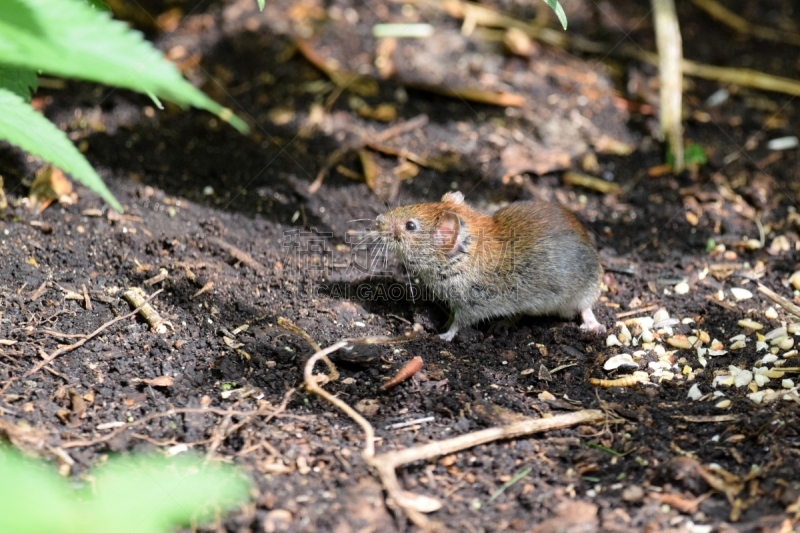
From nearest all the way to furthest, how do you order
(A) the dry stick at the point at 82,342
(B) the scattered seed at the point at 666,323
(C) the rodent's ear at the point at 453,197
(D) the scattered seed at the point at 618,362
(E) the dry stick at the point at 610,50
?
(A) the dry stick at the point at 82,342
(D) the scattered seed at the point at 618,362
(B) the scattered seed at the point at 666,323
(C) the rodent's ear at the point at 453,197
(E) the dry stick at the point at 610,50

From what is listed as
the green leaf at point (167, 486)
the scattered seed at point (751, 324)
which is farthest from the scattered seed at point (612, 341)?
the green leaf at point (167, 486)

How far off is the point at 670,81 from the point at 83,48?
5.88m

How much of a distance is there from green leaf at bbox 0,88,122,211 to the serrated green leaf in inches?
64.0

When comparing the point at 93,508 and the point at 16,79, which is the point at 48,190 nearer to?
the point at 16,79

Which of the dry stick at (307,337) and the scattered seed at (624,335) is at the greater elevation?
the dry stick at (307,337)

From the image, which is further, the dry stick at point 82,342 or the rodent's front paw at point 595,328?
the rodent's front paw at point 595,328

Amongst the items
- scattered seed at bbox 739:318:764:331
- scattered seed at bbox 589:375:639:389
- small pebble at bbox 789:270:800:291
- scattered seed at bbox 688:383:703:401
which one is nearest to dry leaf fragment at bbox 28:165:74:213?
scattered seed at bbox 589:375:639:389

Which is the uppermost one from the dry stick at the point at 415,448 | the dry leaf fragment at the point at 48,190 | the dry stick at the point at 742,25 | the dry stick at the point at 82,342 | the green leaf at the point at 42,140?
the dry stick at the point at 742,25

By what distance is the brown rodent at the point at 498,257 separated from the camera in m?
5.30

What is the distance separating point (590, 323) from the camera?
5.21 meters

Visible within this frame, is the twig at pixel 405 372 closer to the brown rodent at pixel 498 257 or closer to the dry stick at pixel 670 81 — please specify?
the brown rodent at pixel 498 257

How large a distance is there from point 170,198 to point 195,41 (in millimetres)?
2575

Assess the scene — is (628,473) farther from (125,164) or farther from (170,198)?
(125,164)

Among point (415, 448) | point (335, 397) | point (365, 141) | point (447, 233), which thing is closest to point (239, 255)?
point (447, 233)
